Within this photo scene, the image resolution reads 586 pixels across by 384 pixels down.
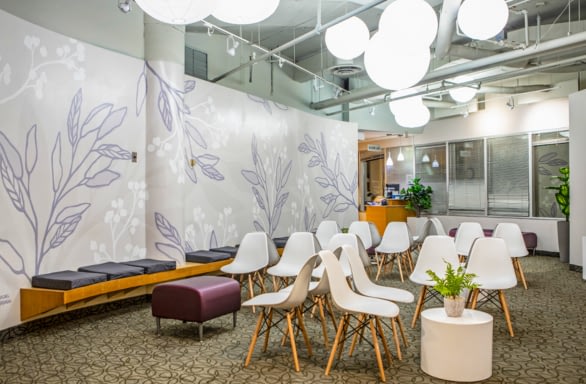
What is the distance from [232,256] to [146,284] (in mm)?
1746

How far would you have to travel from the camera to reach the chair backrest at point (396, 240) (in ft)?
28.7

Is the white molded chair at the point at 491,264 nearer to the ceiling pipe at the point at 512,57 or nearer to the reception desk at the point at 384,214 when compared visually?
the ceiling pipe at the point at 512,57

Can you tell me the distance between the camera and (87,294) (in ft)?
18.2

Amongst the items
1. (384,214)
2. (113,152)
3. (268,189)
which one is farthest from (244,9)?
(384,214)

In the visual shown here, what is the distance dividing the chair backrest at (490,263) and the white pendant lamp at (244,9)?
11.3ft

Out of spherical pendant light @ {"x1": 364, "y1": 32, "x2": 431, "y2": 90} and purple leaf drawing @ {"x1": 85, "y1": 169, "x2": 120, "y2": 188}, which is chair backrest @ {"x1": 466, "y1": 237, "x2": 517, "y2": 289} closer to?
spherical pendant light @ {"x1": 364, "y1": 32, "x2": 431, "y2": 90}

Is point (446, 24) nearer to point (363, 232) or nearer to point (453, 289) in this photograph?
point (363, 232)

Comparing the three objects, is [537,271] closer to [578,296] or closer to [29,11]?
→ [578,296]

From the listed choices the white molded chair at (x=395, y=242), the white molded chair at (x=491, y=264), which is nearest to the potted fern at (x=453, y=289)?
the white molded chair at (x=491, y=264)

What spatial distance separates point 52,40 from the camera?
590 centimetres

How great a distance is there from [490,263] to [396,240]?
349 centimetres

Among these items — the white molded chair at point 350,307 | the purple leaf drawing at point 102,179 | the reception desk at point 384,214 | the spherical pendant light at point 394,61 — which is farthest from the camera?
the reception desk at point 384,214

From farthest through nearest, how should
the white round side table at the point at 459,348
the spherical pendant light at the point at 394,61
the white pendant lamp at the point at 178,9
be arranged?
the spherical pendant light at the point at 394,61 → the white round side table at the point at 459,348 → the white pendant lamp at the point at 178,9

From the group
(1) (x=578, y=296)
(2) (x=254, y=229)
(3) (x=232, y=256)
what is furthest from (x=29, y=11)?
(1) (x=578, y=296)
